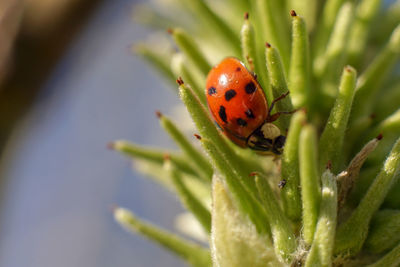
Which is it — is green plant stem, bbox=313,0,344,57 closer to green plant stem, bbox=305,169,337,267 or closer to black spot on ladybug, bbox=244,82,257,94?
black spot on ladybug, bbox=244,82,257,94

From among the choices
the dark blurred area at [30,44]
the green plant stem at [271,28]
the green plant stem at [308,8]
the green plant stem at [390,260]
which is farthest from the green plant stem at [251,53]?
the dark blurred area at [30,44]

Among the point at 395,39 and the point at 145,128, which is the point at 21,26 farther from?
the point at 145,128

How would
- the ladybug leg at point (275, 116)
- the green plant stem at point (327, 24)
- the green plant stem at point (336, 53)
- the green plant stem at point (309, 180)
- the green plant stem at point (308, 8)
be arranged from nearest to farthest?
1. the green plant stem at point (309, 180)
2. the ladybug leg at point (275, 116)
3. the green plant stem at point (336, 53)
4. the green plant stem at point (327, 24)
5. the green plant stem at point (308, 8)

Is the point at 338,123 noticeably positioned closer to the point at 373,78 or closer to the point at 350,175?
the point at 350,175

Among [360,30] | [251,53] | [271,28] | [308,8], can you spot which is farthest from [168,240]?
[308,8]

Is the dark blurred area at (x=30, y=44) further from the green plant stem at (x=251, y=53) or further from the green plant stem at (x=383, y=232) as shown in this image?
the green plant stem at (x=383, y=232)

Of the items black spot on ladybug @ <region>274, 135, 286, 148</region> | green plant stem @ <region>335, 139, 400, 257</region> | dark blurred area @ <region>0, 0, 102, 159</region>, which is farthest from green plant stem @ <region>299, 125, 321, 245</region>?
dark blurred area @ <region>0, 0, 102, 159</region>
